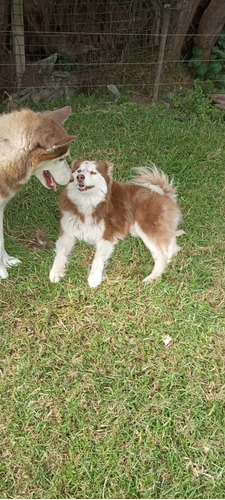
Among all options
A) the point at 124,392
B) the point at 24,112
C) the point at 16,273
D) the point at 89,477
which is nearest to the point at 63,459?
the point at 89,477

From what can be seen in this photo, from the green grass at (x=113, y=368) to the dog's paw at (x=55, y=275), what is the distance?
0.17ft

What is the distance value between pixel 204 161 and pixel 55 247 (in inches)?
85.9

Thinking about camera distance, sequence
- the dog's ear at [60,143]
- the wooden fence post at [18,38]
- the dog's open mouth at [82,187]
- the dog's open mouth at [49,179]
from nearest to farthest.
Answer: the dog's ear at [60,143] → the dog's open mouth at [49,179] → the dog's open mouth at [82,187] → the wooden fence post at [18,38]

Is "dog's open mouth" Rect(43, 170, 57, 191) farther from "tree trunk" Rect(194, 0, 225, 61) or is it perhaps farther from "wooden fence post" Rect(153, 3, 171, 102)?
"tree trunk" Rect(194, 0, 225, 61)

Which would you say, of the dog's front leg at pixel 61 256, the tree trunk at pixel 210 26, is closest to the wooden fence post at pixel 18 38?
the tree trunk at pixel 210 26

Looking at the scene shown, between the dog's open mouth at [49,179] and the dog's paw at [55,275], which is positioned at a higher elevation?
the dog's open mouth at [49,179]

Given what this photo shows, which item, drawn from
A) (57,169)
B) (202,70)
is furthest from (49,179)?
(202,70)

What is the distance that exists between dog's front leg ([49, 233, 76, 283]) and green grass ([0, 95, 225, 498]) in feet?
0.20

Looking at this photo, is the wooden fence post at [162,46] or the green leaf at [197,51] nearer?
the wooden fence post at [162,46]

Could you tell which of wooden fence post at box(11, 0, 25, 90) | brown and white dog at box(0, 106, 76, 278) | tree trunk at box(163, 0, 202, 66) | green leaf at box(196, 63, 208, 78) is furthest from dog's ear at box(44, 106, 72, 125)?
green leaf at box(196, 63, 208, 78)

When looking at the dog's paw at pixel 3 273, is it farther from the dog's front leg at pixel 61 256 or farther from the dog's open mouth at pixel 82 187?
the dog's open mouth at pixel 82 187

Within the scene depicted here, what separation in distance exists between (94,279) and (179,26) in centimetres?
453

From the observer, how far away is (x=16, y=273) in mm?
3232

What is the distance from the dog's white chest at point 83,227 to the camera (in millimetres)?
3350
